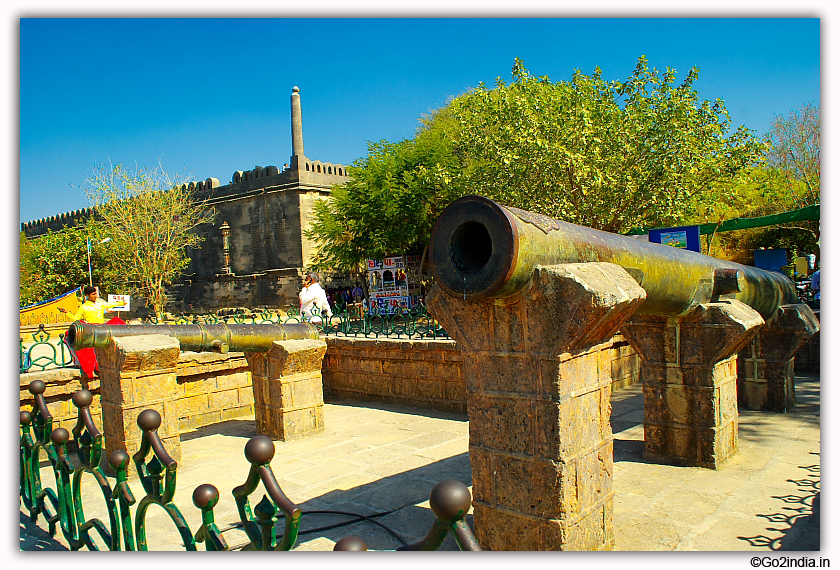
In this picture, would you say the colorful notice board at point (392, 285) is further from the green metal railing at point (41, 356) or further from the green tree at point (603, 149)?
the green metal railing at point (41, 356)

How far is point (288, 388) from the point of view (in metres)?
6.28

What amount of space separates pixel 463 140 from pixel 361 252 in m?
5.85

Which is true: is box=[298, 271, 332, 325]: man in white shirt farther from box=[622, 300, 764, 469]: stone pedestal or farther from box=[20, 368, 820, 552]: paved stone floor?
box=[622, 300, 764, 469]: stone pedestal

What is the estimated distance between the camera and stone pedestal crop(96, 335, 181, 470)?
5.18 metres

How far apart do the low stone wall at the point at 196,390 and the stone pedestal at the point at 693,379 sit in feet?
15.6

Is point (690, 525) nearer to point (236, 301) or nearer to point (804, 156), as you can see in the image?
point (804, 156)

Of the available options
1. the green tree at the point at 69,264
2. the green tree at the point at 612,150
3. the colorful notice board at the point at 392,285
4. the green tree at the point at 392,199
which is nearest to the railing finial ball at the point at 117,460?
the green tree at the point at 612,150

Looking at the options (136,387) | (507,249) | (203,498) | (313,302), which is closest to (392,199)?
(313,302)

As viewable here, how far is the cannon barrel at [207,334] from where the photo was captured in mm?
5152

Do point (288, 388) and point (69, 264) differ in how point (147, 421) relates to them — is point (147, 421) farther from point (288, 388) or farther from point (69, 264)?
point (69, 264)

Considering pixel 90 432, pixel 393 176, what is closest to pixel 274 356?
pixel 90 432

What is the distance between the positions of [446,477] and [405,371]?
3063 millimetres

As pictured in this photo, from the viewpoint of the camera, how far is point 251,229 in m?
28.8

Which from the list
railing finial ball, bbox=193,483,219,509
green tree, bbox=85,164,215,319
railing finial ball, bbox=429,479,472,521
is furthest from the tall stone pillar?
railing finial ball, bbox=429,479,472,521
